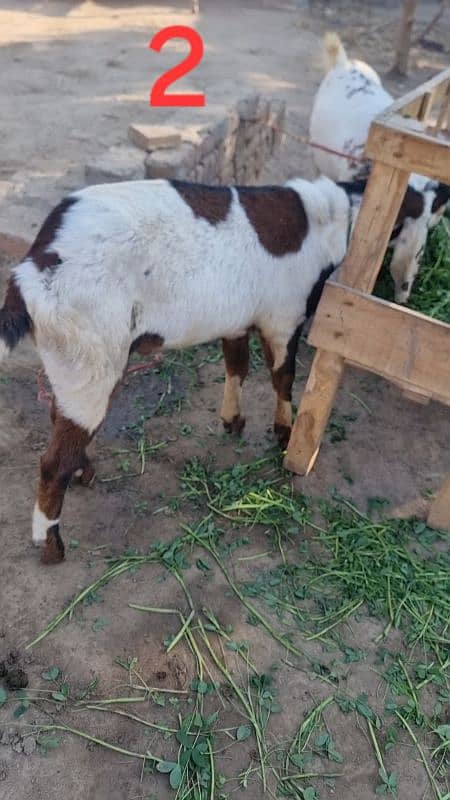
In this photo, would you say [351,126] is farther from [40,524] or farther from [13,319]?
[40,524]

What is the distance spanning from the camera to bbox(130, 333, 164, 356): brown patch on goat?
119 inches

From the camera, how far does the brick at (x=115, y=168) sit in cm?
479

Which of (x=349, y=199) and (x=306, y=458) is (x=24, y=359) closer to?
(x=306, y=458)

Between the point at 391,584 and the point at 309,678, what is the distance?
66cm

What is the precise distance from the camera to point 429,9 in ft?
52.6

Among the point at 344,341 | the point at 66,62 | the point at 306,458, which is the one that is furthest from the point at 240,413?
the point at 66,62

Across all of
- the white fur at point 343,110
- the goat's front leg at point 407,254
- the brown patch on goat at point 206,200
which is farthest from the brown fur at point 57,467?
the white fur at point 343,110

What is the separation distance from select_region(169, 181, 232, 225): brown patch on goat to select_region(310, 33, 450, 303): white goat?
1486 mm

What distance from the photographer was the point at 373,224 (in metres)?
3.03

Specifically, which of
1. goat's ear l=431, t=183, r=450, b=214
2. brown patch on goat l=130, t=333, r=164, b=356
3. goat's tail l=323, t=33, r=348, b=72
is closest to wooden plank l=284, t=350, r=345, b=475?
brown patch on goat l=130, t=333, r=164, b=356

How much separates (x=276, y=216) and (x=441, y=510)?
1713 mm

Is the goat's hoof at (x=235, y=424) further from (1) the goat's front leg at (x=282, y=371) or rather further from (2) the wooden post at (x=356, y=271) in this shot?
(2) the wooden post at (x=356, y=271)

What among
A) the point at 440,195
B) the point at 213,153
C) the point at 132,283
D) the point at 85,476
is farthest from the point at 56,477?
the point at 213,153

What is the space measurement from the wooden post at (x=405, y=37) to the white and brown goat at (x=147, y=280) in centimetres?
868
